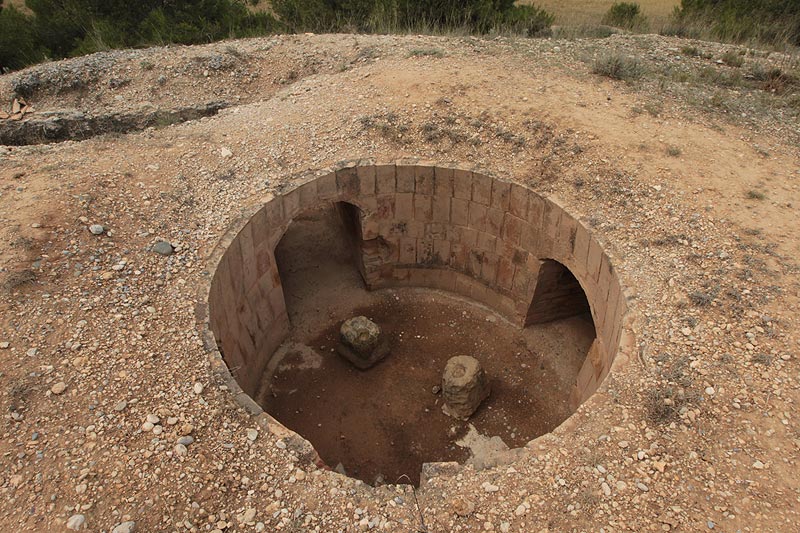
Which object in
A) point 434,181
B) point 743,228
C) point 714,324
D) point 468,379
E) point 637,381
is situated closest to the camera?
point 637,381

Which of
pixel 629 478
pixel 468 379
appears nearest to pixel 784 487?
pixel 629 478

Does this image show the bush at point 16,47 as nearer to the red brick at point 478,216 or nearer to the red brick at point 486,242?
the red brick at point 478,216

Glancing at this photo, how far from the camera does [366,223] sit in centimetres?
1034

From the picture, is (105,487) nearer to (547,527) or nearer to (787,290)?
(547,527)

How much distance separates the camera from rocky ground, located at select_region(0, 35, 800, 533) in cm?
515

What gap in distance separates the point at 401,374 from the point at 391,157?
3.76 meters

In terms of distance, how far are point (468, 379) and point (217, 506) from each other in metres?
4.60

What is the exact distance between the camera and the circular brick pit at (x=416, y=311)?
8523 mm

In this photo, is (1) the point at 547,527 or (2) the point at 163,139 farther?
(2) the point at 163,139

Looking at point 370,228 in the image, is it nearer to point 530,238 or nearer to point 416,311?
point 416,311

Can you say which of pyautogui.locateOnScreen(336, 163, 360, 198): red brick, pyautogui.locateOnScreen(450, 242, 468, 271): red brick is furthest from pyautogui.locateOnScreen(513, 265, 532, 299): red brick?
pyautogui.locateOnScreen(336, 163, 360, 198): red brick

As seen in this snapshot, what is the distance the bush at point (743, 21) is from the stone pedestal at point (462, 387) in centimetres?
1099

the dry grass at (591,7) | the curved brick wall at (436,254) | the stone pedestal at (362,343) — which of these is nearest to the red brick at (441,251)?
the curved brick wall at (436,254)

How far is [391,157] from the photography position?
975cm
